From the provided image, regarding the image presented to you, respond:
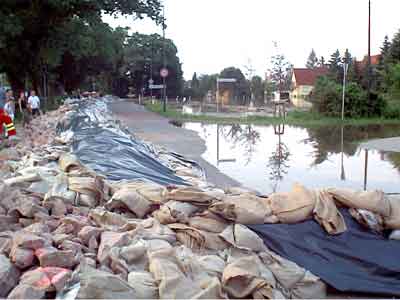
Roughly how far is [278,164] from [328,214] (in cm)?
861

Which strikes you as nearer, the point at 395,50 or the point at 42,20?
the point at 42,20

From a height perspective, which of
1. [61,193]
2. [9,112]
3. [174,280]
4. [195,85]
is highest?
[195,85]

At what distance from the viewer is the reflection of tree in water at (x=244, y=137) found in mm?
16884

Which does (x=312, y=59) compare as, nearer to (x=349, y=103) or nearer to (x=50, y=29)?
(x=349, y=103)

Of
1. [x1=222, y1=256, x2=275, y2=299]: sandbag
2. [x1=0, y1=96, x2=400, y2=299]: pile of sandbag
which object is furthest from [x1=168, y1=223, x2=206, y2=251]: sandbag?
[x1=222, y1=256, x2=275, y2=299]: sandbag

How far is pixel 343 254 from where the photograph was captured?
195 inches

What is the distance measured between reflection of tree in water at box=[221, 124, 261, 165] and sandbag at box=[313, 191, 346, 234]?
8.69m

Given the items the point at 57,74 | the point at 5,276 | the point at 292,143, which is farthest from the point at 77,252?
the point at 57,74

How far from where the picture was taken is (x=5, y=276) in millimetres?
3678

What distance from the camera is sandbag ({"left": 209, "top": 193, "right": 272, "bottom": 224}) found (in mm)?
4980

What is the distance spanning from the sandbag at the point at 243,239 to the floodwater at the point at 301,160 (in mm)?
5151

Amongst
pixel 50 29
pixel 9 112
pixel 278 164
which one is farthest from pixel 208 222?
pixel 50 29

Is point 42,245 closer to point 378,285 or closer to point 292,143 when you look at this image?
point 378,285

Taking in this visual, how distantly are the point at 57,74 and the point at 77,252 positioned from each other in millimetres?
52004
